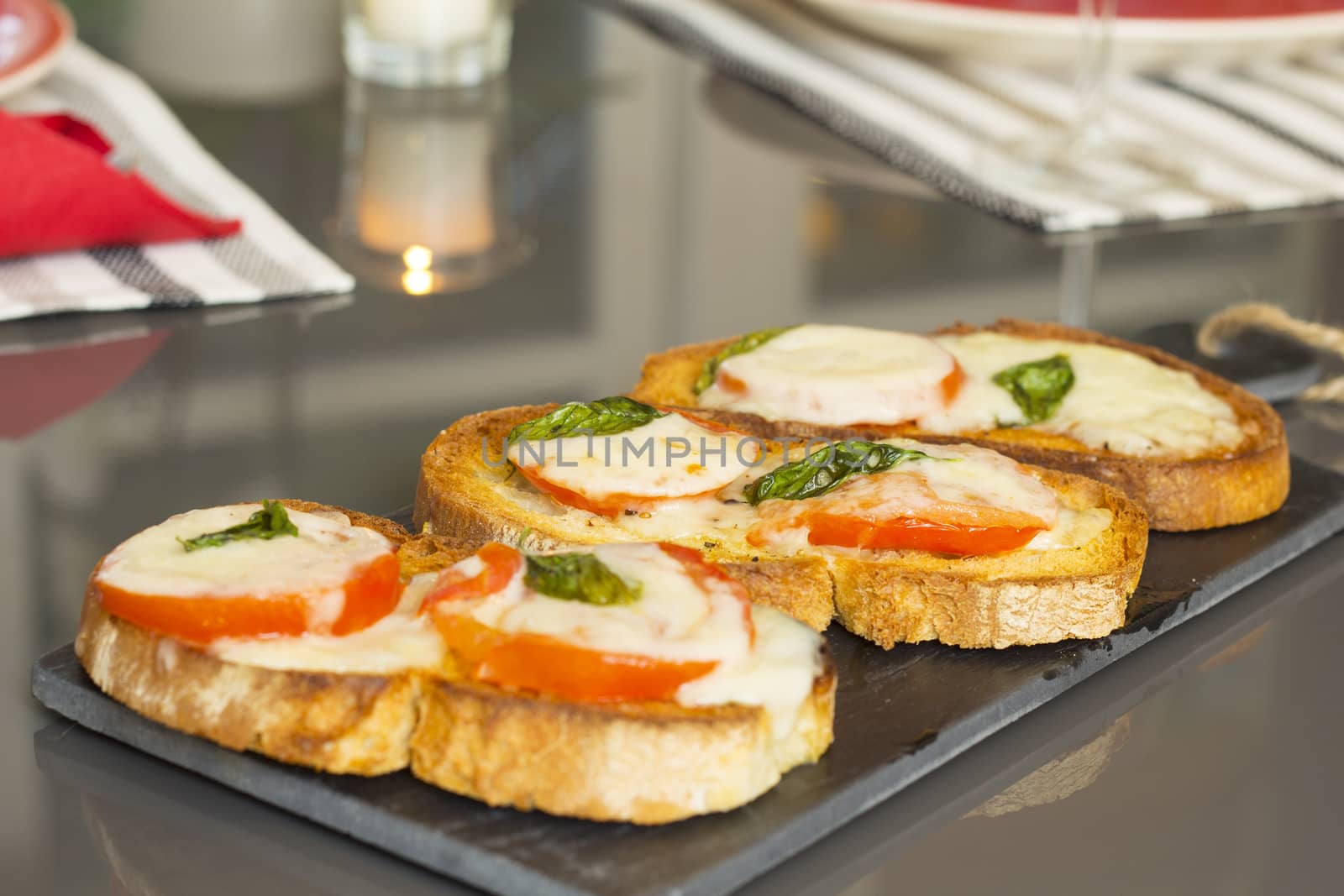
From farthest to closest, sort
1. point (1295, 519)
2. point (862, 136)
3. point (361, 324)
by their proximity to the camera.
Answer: point (862, 136), point (361, 324), point (1295, 519)

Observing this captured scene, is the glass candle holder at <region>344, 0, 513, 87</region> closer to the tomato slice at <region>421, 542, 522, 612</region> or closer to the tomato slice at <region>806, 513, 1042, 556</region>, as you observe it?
the tomato slice at <region>806, 513, 1042, 556</region>

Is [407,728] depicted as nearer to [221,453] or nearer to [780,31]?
[221,453]

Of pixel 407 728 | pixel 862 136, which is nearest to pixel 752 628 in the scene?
pixel 407 728

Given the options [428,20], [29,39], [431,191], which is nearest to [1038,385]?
[431,191]

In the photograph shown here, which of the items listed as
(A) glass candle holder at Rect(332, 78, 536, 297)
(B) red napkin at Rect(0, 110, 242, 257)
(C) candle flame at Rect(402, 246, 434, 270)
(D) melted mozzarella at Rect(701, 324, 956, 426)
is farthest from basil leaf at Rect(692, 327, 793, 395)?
(B) red napkin at Rect(0, 110, 242, 257)

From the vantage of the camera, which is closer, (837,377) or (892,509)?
(892,509)

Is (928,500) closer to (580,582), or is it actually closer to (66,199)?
(580,582)
